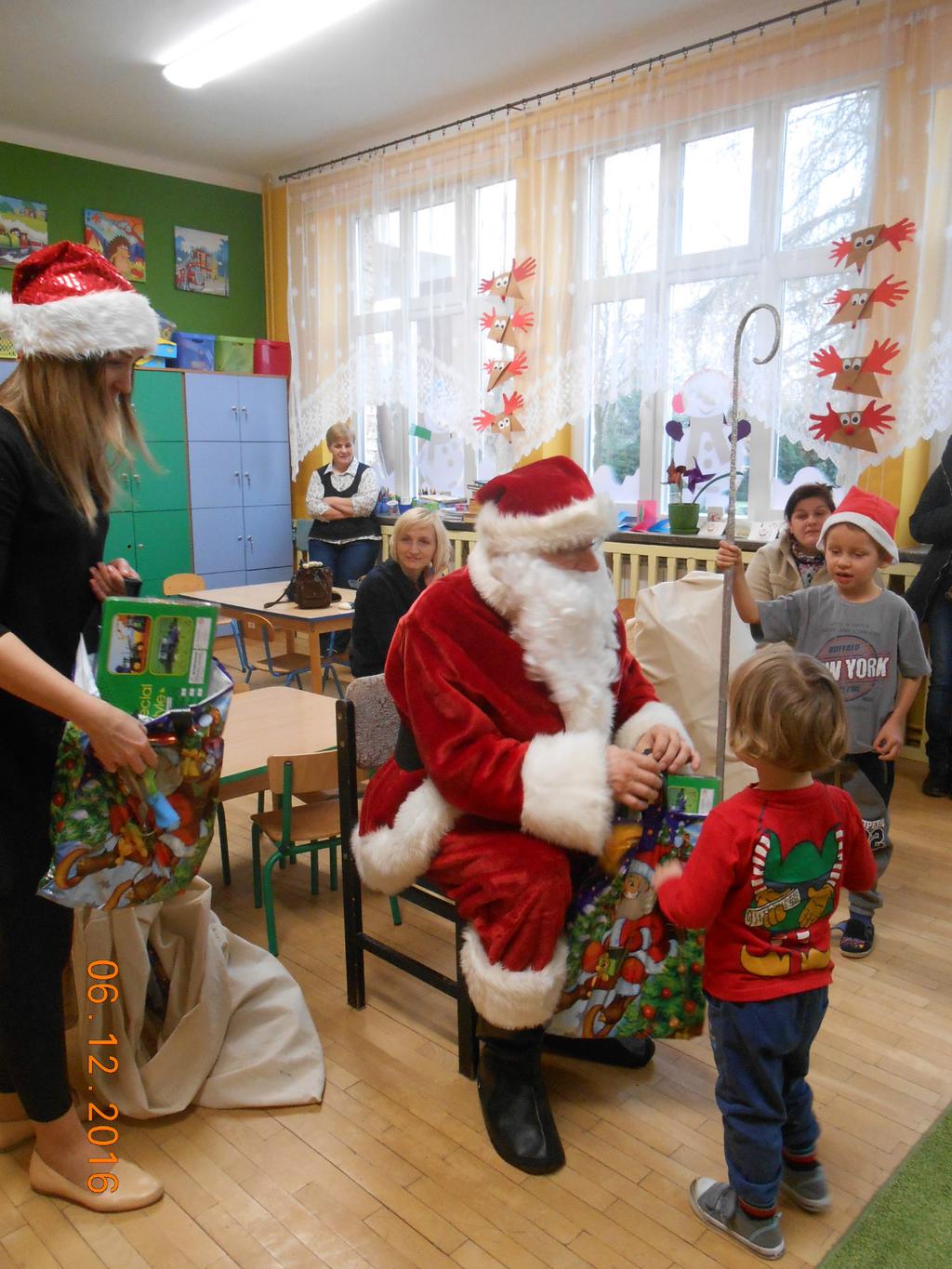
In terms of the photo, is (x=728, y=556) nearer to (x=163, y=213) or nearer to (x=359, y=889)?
(x=359, y=889)

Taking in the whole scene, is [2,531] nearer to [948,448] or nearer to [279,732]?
[279,732]

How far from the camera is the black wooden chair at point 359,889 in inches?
77.9

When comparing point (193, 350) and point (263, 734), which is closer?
point (263, 734)

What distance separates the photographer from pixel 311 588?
4.46 meters

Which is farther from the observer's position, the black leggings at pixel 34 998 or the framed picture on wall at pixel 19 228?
the framed picture on wall at pixel 19 228

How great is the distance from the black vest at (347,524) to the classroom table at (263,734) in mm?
2916

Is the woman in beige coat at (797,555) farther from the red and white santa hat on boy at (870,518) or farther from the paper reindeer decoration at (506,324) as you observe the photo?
the paper reindeer decoration at (506,324)

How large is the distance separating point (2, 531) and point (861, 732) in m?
2.05

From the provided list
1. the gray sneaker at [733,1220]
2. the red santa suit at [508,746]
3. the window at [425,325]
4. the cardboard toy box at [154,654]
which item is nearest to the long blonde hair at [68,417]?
the cardboard toy box at [154,654]

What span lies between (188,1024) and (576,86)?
15.4 feet

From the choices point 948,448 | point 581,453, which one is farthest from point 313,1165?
point 581,453

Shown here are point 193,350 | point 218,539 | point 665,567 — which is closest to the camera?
point 665,567

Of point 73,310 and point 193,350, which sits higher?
point 193,350
